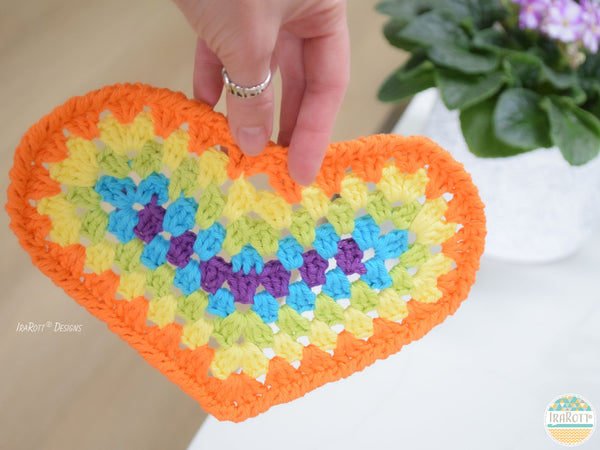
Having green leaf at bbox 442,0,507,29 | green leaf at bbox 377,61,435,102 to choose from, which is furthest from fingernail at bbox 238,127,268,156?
green leaf at bbox 442,0,507,29

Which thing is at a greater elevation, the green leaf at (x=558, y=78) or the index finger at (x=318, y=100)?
the index finger at (x=318, y=100)

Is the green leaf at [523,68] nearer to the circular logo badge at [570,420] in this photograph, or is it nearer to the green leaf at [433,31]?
the green leaf at [433,31]

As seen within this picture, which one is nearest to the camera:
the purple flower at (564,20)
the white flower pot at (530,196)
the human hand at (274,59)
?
the human hand at (274,59)

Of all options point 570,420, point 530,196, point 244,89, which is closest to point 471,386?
point 570,420

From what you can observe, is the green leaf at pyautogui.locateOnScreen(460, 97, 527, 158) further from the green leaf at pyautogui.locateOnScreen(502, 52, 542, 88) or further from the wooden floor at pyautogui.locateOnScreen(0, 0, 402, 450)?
the wooden floor at pyautogui.locateOnScreen(0, 0, 402, 450)

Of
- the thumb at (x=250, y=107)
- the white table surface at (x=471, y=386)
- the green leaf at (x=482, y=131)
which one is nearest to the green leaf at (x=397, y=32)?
the green leaf at (x=482, y=131)

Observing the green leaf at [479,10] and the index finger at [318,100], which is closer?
the index finger at [318,100]
